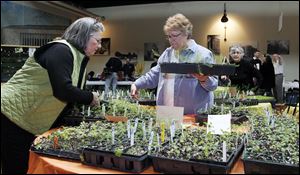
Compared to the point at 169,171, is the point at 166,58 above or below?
above

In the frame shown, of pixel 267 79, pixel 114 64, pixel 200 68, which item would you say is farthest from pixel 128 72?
pixel 267 79

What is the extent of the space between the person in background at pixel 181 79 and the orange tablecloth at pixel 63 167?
1018 mm

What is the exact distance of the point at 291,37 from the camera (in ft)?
24.3

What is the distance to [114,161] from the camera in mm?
1153

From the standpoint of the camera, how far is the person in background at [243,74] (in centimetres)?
285

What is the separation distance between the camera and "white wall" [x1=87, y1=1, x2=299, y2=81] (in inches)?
200

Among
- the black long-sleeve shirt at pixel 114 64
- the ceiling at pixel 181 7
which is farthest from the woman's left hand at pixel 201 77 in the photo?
the ceiling at pixel 181 7

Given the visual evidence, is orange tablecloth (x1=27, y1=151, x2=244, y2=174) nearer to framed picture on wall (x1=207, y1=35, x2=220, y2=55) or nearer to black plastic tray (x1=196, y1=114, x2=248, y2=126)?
black plastic tray (x1=196, y1=114, x2=248, y2=126)

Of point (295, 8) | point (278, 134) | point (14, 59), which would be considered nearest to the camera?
point (278, 134)

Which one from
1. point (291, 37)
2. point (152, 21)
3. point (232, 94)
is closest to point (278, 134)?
point (232, 94)

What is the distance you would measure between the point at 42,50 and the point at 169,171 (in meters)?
1.03

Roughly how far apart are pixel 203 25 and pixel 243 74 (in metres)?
3.73

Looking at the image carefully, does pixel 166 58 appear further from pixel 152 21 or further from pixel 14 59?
pixel 152 21

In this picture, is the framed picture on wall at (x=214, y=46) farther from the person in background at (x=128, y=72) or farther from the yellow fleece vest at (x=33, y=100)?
the yellow fleece vest at (x=33, y=100)
